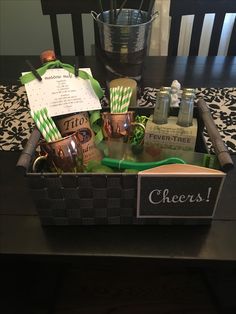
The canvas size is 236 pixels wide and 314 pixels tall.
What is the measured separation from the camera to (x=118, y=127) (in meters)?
0.68

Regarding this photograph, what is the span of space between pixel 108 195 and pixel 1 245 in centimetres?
23

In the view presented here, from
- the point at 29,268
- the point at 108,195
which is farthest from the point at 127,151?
the point at 29,268

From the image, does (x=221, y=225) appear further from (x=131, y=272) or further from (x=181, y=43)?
(x=181, y=43)

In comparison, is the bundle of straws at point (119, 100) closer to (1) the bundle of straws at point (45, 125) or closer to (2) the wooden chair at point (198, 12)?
(1) the bundle of straws at point (45, 125)

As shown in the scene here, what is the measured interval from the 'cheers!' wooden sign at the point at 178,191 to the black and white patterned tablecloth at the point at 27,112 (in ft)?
0.91

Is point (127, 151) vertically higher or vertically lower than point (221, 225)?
higher

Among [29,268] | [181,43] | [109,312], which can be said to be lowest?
[109,312]

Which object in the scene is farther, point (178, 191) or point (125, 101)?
point (125, 101)

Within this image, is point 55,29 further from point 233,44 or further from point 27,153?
point 27,153

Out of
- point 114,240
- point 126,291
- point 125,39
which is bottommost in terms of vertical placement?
point 126,291

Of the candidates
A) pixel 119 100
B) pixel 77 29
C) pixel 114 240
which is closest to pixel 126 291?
pixel 114 240

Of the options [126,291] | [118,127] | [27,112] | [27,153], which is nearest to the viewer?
[27,153]

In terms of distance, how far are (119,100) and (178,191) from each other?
263mm

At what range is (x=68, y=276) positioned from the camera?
53.8 inches
